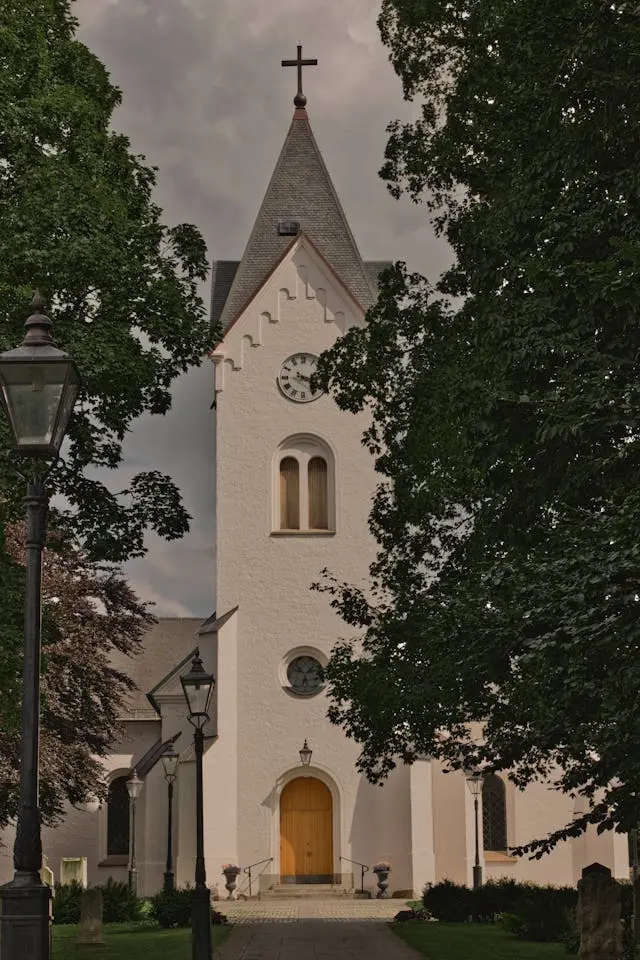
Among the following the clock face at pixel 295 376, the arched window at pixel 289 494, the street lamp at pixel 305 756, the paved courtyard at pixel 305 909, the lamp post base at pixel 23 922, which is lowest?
the paved courtyard at pixel 305 909

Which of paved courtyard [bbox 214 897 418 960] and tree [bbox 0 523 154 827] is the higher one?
tree [bbox 0 523 154 827]

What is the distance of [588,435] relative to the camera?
12.1 m

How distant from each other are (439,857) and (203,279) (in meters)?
21.3

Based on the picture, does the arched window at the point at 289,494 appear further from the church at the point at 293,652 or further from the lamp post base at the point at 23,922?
the lamp post base at the point at 23,922

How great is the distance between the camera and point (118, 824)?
148 feet

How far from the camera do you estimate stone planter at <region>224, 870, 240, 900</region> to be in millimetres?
33469

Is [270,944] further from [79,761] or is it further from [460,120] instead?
[460,120]

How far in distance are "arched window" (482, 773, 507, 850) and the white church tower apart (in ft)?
13.3

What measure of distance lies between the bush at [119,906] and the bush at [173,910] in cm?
251

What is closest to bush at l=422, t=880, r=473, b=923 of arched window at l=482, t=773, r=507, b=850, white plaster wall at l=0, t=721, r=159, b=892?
arched window at l=482, t=773, r=507, b=850

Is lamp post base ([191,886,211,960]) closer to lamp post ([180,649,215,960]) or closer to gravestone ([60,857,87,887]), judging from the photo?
lamp post ([180,649,215,960])

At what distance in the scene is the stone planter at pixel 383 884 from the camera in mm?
33844

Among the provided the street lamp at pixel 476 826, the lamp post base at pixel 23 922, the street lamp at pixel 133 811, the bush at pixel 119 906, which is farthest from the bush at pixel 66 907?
the lamp post base at pixel 23 922

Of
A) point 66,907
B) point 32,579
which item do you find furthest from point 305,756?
point 32,579
